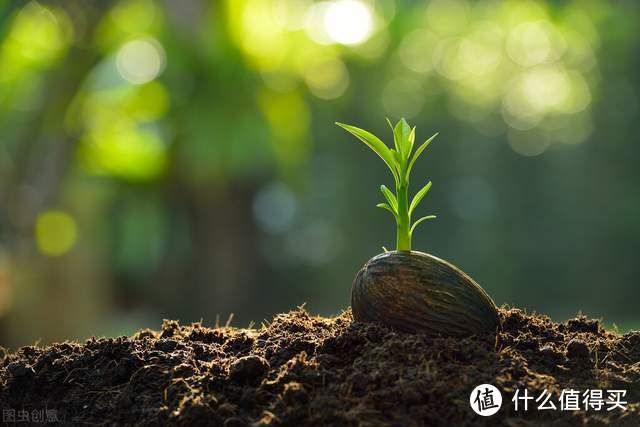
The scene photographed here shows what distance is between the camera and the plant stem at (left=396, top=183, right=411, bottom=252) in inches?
79.4

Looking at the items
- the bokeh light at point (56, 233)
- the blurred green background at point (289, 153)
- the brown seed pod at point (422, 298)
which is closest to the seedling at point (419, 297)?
the brown seed pod at point (422, 298)

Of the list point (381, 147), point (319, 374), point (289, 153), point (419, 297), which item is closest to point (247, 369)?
point (319, 374)

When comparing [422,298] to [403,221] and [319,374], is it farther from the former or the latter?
A: [319,374]

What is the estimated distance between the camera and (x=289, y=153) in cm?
1391

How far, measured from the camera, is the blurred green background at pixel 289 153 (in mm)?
11203

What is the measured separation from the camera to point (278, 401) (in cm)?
161

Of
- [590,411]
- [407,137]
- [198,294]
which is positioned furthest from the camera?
[198,294]

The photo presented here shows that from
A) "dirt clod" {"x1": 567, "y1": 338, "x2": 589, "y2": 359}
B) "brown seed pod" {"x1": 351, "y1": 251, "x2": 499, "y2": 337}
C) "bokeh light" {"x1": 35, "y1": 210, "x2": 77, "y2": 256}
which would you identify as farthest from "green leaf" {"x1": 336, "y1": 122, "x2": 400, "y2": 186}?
"bokeh light" {"x1": 35, "y1": 210, "x2": 77, "y2": 256}

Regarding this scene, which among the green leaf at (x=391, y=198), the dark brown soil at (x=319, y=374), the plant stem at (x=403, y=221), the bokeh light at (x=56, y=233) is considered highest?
the bokeh light at (x=56, y=233)

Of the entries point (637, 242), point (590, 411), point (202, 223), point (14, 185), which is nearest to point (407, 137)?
point (590, 411)

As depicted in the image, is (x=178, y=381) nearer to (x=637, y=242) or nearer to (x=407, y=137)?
(x=407, y=137)

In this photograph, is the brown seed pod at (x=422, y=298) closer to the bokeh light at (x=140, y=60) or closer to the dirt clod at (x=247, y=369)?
the dirt clod at (x=247, y=369)

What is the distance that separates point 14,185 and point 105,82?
2417 mm

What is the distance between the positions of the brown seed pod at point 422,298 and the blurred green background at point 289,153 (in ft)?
28.1
